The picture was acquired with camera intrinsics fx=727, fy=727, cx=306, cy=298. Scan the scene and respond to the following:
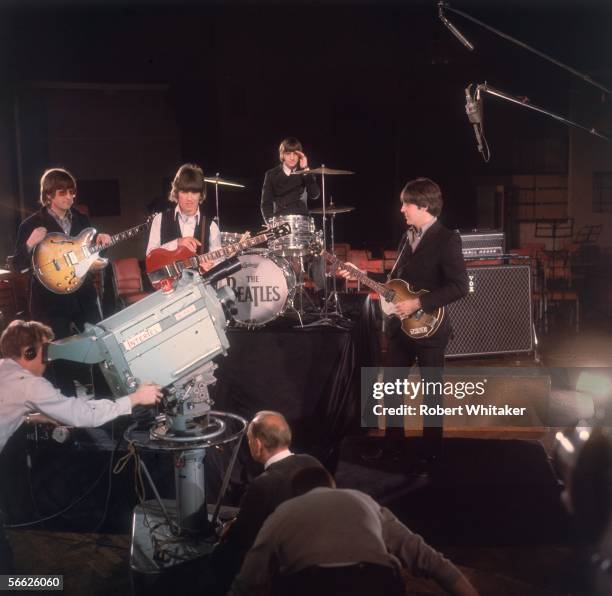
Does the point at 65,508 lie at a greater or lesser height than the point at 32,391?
lesser

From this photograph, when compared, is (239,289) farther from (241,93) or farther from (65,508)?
(241,93)

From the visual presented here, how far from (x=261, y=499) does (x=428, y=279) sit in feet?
7.94

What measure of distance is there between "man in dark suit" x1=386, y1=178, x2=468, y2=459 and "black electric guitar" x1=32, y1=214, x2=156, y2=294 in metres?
2.05

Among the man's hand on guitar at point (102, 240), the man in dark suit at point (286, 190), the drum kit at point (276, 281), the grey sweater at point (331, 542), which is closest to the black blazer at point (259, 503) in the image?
the grey sweater at point (331, 542)

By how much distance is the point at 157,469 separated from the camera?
510cm

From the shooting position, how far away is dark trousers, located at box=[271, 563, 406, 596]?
2.40 m

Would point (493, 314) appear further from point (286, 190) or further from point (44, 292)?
point (44, 292)

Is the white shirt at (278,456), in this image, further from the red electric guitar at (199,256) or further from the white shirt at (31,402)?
the red electric guitar at (199,256)


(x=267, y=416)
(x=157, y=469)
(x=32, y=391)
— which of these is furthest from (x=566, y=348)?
(x=32, y=391)

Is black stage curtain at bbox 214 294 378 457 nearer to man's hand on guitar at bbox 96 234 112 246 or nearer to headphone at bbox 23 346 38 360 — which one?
man's hand on guitar at bbox 96 234 112 246

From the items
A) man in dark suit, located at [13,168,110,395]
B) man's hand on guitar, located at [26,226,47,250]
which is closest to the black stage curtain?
man in dark suit, located at [13,168,110,395]

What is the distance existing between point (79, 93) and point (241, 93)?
3.88 meters

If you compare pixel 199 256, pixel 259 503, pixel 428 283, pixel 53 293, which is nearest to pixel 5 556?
pixel 259 503

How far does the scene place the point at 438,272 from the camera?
5.11 m
